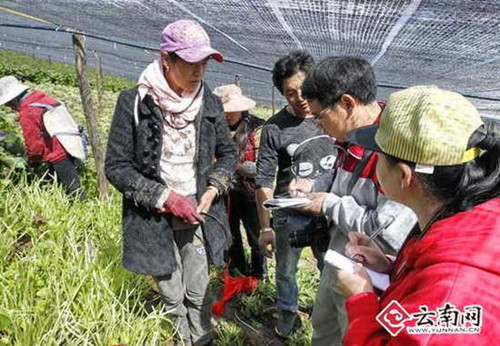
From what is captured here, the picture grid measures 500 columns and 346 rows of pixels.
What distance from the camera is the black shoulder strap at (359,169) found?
142 cm

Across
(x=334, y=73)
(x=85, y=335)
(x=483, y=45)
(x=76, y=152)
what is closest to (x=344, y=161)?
(x=334, y=73)

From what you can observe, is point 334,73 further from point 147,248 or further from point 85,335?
point 85,335

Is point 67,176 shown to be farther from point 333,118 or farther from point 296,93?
point 333,118

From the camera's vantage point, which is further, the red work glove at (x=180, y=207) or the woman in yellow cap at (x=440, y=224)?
the red work glove at (x=180, y=207)

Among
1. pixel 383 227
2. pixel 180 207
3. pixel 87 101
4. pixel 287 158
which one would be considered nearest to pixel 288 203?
pixel 383 227

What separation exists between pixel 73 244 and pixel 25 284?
0.44 meters

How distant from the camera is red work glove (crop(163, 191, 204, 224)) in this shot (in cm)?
184

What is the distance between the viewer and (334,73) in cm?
146

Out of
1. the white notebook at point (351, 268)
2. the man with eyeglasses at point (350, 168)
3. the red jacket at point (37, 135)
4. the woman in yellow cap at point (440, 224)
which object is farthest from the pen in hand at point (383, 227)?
the red jacket at point (37, 135)

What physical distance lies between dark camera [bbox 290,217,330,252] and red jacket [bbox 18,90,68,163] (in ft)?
8.24

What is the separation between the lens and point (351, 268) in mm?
1131

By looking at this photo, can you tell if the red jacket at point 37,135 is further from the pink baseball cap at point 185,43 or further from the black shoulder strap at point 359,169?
the black shoulder strap at point 359,169

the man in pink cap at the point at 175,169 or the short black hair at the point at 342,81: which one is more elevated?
the short black hair at the point at 342,81

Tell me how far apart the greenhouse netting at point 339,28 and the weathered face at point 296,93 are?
1.06m
